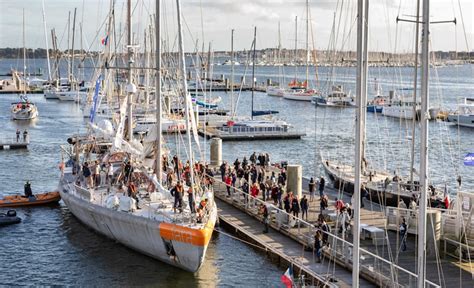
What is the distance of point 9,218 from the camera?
37.5 metres

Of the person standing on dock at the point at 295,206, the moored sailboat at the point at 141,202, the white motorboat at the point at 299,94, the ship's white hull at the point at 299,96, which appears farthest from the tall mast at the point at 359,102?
the ship's white hull at the point at 299,96

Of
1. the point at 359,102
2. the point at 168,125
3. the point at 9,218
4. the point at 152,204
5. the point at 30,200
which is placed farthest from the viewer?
the point at 168,125

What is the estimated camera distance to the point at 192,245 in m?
27.8

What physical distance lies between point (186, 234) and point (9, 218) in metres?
14.2

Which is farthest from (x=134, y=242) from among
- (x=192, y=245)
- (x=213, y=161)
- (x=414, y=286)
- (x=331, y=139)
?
(x=331, y=139)

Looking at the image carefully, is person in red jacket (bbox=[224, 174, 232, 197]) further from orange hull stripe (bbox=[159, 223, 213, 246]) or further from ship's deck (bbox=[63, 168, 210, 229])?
orange hull stripe (bbox=[159, 223, 213, 246])

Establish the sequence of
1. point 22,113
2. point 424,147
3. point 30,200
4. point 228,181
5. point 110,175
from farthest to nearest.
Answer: point 22,113, point 30,200, point 228,181, point 110,175, point 424,147

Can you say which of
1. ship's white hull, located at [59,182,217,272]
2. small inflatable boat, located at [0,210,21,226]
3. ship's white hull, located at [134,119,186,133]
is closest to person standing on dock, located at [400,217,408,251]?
ship's white hull, located at [59,182,217,272]

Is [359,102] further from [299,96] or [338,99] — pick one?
[299,96]

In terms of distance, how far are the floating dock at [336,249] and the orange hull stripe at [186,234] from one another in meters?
3.55

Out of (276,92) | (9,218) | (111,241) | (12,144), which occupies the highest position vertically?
(276,92)

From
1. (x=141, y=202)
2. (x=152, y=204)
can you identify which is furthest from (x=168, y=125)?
(x=152, y=204)

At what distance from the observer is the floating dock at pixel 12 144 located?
67000 millimetres

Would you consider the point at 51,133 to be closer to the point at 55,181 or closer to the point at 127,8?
the point at 55,181
